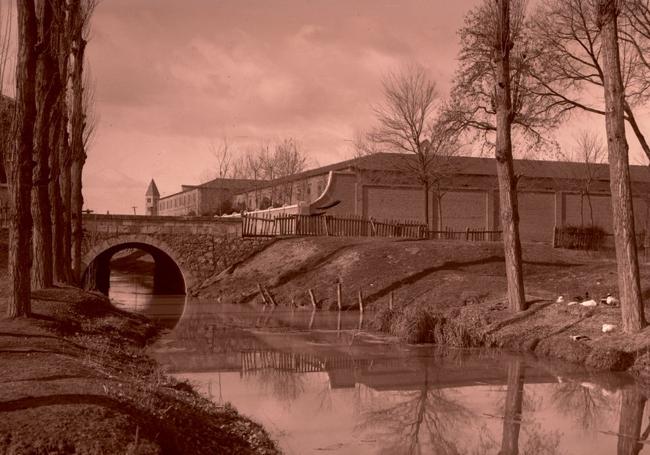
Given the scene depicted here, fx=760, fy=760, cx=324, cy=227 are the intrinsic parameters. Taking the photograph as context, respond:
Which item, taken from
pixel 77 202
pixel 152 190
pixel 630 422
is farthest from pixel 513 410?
pixel 152 190

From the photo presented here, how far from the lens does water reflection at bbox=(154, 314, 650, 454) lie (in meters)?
9.00

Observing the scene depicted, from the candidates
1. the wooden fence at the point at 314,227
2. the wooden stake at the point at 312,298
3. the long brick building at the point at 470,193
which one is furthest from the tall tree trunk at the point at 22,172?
the long brick building at the point at 470,193

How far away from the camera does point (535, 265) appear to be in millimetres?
29422

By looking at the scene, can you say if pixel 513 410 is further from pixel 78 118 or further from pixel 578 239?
pixel 578 239

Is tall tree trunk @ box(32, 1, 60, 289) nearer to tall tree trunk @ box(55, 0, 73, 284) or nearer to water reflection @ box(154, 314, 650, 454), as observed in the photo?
tall tree trunk @ box(55, 0, 73, 284)

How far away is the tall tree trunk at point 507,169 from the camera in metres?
18.3

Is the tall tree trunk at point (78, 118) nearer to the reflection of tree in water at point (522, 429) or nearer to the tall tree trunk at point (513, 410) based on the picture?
the tall tree trunk at point (513, 410)

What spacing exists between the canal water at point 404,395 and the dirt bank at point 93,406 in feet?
2.78

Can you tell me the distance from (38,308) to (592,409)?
34.7 ft

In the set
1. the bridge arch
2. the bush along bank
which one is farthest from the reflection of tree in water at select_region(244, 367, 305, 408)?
the bridge arch

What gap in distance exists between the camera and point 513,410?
10664mm

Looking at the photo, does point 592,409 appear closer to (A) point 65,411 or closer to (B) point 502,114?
(A) point 65,411

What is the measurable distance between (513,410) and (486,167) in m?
47.1

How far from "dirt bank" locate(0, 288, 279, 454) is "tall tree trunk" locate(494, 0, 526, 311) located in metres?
9.36
